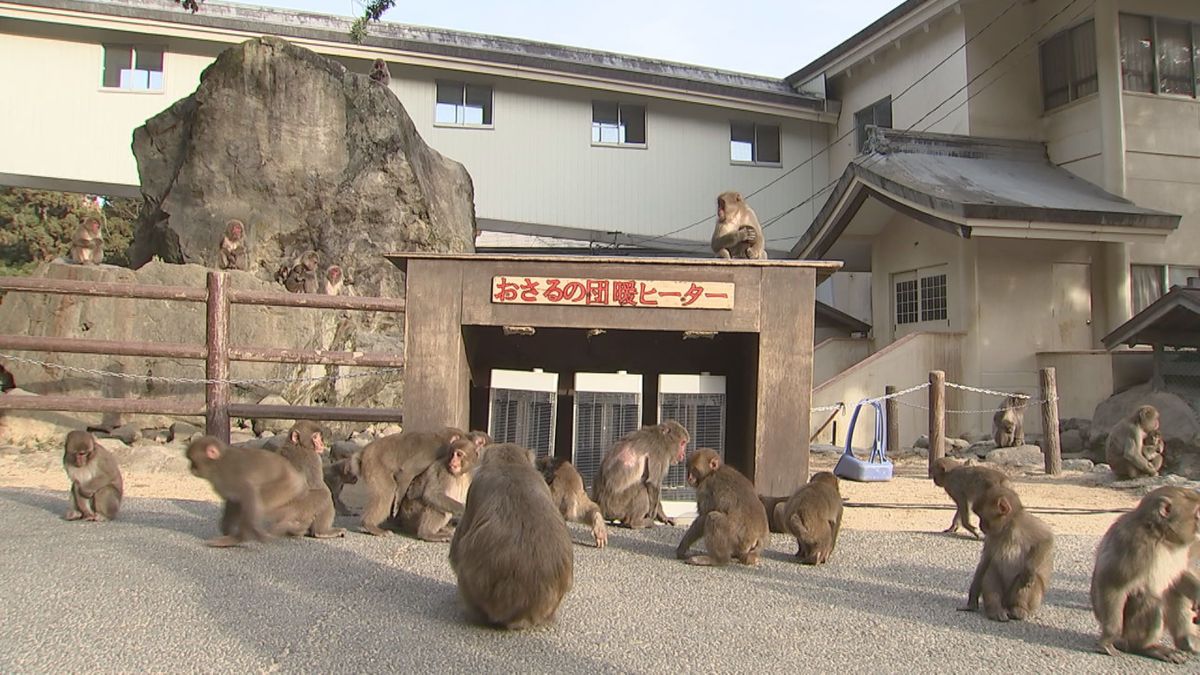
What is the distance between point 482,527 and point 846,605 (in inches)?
80.7

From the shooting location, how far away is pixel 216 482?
5027 mm

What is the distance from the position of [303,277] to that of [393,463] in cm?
782

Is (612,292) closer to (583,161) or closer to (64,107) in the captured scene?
(583,161)

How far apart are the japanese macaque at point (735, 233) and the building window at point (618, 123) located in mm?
12310

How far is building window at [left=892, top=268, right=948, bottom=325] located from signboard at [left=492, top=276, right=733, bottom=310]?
1110cm

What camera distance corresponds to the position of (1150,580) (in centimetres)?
371

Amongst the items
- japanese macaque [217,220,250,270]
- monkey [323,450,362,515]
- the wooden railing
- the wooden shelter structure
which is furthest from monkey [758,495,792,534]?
japanese macaque [217,220,250,270]

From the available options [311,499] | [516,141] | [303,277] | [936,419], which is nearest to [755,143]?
[516,141]

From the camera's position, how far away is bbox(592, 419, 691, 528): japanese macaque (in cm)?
621

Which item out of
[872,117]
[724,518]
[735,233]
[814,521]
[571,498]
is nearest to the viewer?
[724,518]

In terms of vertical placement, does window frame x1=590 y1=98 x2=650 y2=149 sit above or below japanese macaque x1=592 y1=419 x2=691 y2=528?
above

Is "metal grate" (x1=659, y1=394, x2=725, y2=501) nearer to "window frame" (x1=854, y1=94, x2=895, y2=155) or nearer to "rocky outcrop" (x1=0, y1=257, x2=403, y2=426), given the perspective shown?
"rocky outcrop" (x1=0, y1=257, x2=403, y2=426)

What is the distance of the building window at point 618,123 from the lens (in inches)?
797

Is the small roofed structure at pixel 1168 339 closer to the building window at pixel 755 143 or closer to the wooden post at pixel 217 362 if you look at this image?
the building window at pixel 755 143
